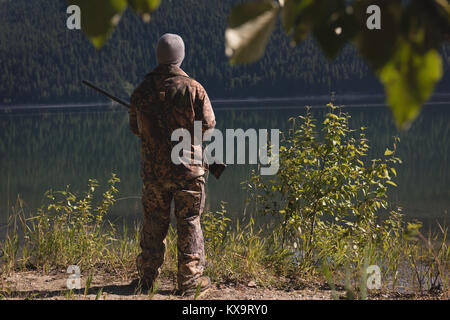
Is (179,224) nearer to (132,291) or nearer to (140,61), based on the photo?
(132,291)

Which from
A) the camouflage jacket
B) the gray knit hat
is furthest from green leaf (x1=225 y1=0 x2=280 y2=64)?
the gray knit hat

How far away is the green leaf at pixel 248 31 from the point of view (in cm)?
91

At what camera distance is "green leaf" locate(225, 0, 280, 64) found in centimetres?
91

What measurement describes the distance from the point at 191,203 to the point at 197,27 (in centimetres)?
15246

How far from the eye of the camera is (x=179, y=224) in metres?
4.89

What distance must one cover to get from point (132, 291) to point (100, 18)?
457 centimetres

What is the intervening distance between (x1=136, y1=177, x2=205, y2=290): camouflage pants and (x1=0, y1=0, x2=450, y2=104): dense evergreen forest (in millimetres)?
85266

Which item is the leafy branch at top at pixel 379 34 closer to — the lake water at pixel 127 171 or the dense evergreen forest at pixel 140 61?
the lake water at pixel 127 171

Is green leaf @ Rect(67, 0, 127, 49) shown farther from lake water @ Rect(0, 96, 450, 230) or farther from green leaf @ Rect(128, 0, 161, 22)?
lake water @ Rect(0, 96, 450, 230)

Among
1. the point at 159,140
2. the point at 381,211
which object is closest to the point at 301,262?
the point at 159,140

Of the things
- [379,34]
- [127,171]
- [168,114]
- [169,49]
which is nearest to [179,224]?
[168,114]

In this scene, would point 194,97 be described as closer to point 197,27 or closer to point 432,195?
point 432,195

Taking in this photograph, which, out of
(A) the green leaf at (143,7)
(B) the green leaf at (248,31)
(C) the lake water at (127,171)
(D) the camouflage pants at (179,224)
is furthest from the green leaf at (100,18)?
(C) the lake water at (127,171)

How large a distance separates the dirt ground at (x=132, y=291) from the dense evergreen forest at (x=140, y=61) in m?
85.0
